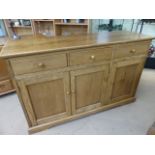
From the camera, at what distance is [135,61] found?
4.89 feet

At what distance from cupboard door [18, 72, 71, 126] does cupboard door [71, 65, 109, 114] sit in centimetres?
9

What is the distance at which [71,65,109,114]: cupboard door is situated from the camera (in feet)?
4.31

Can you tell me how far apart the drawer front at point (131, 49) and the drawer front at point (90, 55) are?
105 millimetres

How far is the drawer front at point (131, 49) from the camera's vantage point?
1317 mm

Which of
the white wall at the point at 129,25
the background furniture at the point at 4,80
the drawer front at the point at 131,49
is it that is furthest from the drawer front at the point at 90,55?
the white wall at the point at 129,25

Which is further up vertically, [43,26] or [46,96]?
[43,26]

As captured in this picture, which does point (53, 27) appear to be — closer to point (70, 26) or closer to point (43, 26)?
point (43, 26)

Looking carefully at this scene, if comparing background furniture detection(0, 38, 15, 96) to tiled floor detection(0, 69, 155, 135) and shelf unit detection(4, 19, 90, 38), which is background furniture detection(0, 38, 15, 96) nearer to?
tiled floor detection(0, 69, 155, 135)

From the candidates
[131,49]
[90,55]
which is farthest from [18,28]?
[131,49]

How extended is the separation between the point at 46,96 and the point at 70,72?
351 mm

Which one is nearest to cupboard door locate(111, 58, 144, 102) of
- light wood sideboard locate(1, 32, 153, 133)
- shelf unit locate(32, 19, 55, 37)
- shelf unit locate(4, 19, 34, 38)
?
light wood sideboard locate(1, 32, 153, 133)

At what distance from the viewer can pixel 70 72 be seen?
4.03 ft

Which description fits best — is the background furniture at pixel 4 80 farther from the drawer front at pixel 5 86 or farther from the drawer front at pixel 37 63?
the drawer front at pixel 37 63
